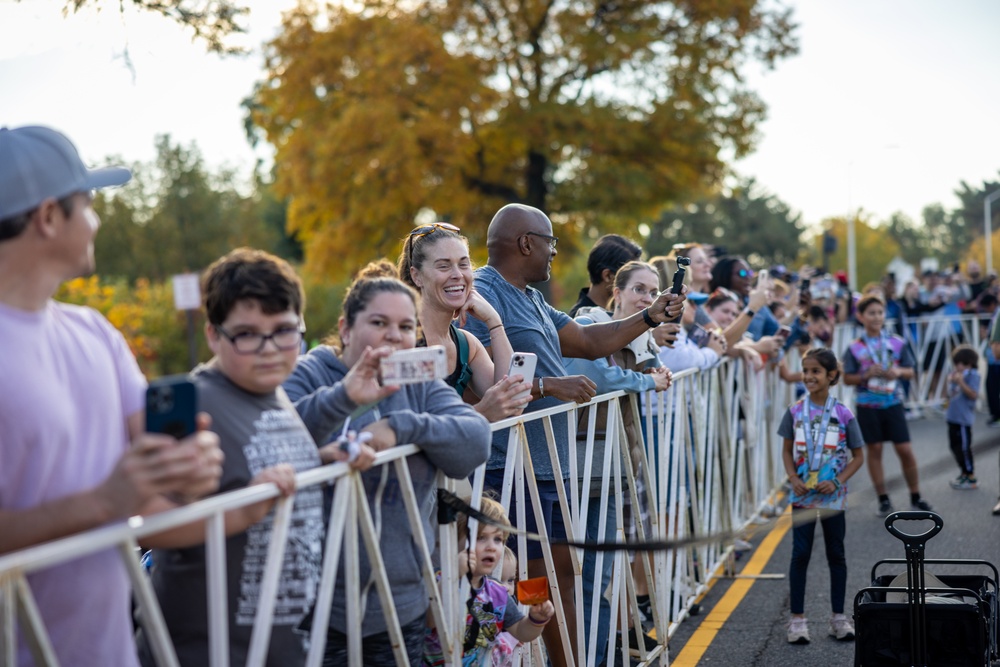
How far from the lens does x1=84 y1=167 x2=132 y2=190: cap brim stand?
2.50 meters

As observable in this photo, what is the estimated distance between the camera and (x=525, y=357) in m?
4.01

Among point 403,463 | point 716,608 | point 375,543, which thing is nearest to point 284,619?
point 375,543

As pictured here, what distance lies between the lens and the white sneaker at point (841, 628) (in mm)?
5926

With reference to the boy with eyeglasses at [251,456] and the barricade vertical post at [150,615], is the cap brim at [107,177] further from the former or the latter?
the barricade vertical post at [150,615]

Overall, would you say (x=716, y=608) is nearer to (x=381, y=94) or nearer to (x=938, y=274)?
(x=938, y=274)

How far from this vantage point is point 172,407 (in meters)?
1.99

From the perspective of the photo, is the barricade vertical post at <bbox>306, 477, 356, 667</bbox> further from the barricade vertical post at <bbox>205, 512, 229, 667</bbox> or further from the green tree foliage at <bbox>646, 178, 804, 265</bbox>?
the green tree foliage at <bbox>646, 178, 804, 265</bbox>

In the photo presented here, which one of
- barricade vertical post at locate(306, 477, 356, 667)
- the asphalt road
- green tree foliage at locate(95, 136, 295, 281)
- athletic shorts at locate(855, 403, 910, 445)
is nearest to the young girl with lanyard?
the asphalt road

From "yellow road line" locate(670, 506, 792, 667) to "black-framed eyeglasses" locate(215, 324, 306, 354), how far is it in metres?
2.78

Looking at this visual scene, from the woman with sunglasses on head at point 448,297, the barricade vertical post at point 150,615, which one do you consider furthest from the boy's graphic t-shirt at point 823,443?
the barricade vertical post at point 150,615

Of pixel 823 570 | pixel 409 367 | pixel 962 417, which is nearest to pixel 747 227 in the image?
pixel 962 417

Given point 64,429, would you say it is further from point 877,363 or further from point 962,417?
point 962,417

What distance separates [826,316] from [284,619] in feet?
33.1

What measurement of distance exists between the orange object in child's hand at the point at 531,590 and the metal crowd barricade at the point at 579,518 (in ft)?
0.60
